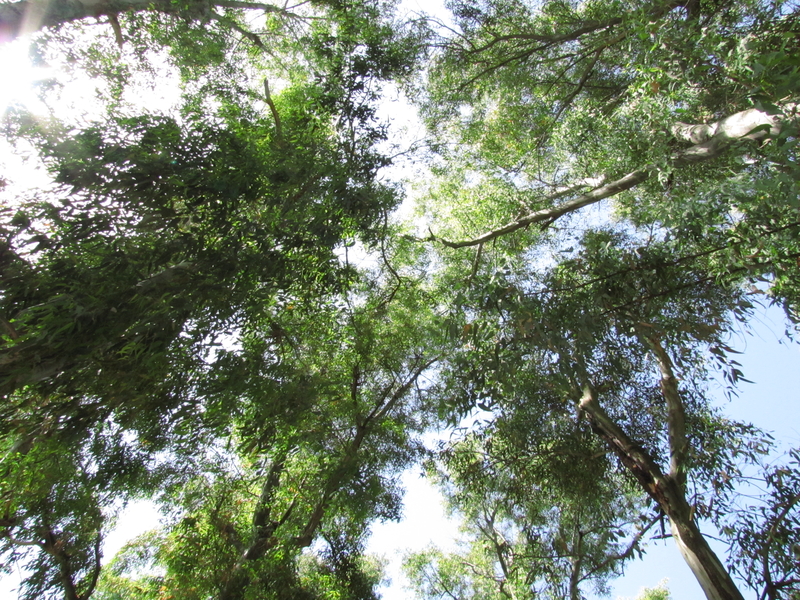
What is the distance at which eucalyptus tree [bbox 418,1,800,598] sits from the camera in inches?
125

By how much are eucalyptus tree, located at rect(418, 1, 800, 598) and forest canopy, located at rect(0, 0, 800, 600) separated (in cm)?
4

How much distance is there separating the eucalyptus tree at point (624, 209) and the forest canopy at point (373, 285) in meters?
0.04

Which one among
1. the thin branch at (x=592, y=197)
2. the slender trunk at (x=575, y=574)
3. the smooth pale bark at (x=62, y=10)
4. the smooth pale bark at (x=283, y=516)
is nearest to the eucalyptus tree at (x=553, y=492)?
the slender trunk at (x=575, y=574)

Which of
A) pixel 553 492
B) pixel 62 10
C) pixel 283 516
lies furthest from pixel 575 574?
pixel 62 10

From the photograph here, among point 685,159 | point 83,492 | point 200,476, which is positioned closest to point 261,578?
point 200,476

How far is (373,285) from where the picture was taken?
750 centimetres

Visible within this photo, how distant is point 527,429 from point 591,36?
6.19 m

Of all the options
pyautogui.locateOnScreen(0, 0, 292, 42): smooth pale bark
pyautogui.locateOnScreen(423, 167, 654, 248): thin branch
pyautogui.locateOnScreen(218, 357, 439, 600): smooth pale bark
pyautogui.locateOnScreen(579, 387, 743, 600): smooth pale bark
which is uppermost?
pyautogui.locateOnScreen(0, 0, 292, 42): smooth pale bark

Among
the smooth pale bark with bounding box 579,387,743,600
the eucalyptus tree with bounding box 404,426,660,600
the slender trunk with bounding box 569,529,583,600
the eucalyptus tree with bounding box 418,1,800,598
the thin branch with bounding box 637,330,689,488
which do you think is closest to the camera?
the eucalyptus tree with bounding box 418,1,800,598

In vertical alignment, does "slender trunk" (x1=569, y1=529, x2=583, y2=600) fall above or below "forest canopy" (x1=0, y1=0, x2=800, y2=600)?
below

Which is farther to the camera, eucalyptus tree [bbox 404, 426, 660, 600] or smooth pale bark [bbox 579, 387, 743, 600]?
eucalyptus tree [bbox 404, 426, 660, 600]

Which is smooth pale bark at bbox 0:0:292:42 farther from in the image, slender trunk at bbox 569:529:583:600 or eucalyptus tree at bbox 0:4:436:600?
slender trunk at bbox 569:529:583:600

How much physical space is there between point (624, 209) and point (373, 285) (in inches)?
165

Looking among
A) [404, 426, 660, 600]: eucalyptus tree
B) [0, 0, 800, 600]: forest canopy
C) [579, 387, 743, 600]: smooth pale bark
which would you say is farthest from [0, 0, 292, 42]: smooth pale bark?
[579, 387, 743, 600]: smooth pale bark
